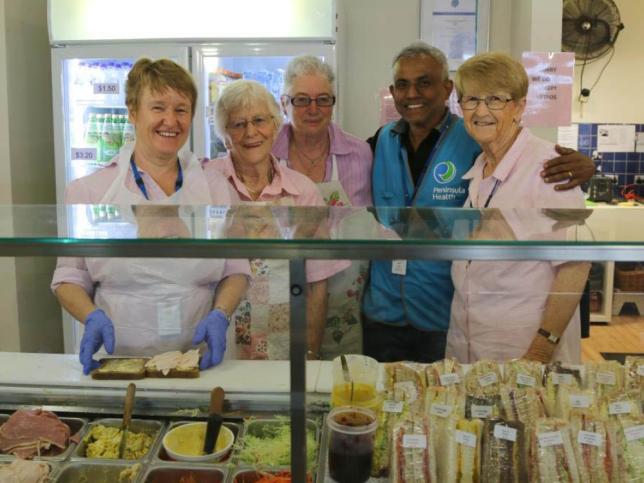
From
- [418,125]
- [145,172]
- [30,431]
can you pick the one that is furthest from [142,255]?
[418,125]

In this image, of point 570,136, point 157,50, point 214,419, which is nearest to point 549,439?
point 214,419

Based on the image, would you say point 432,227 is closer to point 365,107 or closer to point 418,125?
point 418,125

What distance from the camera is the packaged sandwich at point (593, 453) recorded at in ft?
4.80

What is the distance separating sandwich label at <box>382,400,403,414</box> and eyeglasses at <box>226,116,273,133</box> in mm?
1330

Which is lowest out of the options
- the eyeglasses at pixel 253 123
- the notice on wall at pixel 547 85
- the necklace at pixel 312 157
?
the necklace at pixel 312 157

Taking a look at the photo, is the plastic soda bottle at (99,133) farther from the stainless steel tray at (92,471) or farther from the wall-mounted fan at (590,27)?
the wall-mounted fan at (590,27)

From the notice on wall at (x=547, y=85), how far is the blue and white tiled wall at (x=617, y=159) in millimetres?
3413

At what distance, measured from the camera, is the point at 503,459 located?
1.49 m

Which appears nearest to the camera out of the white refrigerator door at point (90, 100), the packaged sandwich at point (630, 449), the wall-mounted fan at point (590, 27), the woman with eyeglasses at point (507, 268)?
the packaged sandwich at point (630, 449)

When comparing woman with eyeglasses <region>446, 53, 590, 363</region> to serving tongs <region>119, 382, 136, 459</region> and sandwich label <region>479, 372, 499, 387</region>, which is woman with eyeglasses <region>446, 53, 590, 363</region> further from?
serving tongs <region>119, 382, 136, 459</region>

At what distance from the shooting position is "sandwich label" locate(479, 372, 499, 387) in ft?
5.50

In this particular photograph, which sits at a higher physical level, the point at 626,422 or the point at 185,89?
the point at 185,89

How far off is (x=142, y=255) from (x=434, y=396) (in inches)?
30.4

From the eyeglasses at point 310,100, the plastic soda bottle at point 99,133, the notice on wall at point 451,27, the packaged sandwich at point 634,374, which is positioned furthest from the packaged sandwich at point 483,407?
the notice on wall at point 451,27
